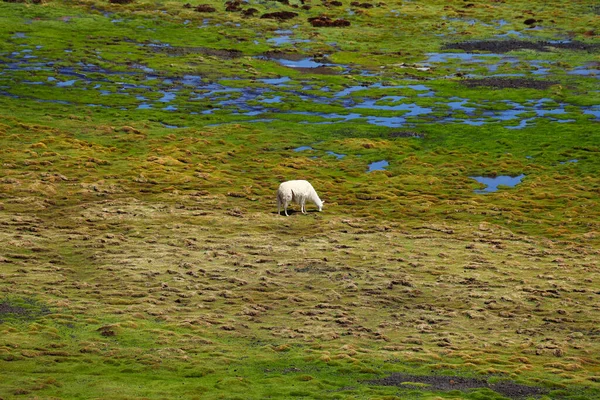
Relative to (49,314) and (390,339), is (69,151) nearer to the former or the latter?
(49,314)

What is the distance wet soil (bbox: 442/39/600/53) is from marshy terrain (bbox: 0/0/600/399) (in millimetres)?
740

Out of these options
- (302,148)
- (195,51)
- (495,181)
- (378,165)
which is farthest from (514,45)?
(495,181)

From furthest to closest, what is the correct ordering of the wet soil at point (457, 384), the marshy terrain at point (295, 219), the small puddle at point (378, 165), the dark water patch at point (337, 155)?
the dark water patch at point (337, 155), the small puddle at point (378, 165), the marshy terrain at point (295, 219), the wet soil at point (457, 384)

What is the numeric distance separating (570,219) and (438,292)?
13.7 m

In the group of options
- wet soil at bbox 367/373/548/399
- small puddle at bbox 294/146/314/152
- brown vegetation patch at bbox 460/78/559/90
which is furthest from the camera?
brown vegetation patch at bbox 460/78/559/90

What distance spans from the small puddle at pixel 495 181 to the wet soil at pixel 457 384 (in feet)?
81.0

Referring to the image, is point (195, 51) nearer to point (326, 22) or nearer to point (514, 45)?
point (326, 22)

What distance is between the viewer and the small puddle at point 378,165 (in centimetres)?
5100

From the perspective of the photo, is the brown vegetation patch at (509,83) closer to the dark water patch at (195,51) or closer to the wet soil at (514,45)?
the wet soil at (514,45)

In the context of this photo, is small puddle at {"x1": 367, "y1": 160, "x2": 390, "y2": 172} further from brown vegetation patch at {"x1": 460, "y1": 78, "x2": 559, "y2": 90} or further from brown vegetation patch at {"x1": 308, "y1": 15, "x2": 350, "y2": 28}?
brown vegetation patch at {"x1": 308, "y1": 15, "x2": 350, "y2": 28}

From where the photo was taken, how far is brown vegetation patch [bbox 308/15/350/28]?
324 ft

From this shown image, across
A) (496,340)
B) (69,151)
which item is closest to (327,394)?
(496,340)

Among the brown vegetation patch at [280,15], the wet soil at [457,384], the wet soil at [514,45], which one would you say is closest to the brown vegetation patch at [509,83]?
the wet soil at [514,45]

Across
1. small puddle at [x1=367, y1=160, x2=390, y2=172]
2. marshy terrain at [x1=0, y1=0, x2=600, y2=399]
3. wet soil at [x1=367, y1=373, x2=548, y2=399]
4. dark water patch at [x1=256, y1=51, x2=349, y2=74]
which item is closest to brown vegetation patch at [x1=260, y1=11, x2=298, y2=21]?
marshy terrain at [x1=0, y1=0, x2=600, y2=399]
